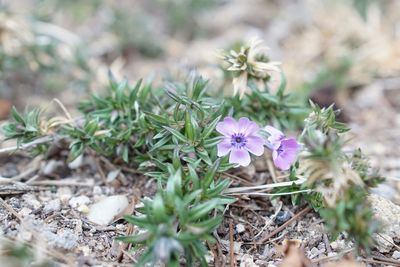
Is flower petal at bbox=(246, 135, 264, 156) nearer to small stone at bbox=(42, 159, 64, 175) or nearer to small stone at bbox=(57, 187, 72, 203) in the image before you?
small stone at bbox=(57, 187, 72, 203)

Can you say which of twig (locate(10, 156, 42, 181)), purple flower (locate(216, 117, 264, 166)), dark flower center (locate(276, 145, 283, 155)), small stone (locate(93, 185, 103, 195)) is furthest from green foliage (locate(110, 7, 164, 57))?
dark flower center (locate(276, 145, 283, 155))

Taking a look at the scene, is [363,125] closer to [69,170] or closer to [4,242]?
[69,170]

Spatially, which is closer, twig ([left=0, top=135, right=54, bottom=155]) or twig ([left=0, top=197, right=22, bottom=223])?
twig ([left=0, top=197, right=22, bottom=223])

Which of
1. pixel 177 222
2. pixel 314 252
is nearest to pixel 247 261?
pixel 314 252

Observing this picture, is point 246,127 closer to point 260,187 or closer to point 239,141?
point 239,141

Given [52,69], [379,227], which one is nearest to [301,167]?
[379,227]

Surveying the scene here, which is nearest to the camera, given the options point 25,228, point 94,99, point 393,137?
point 25,228
